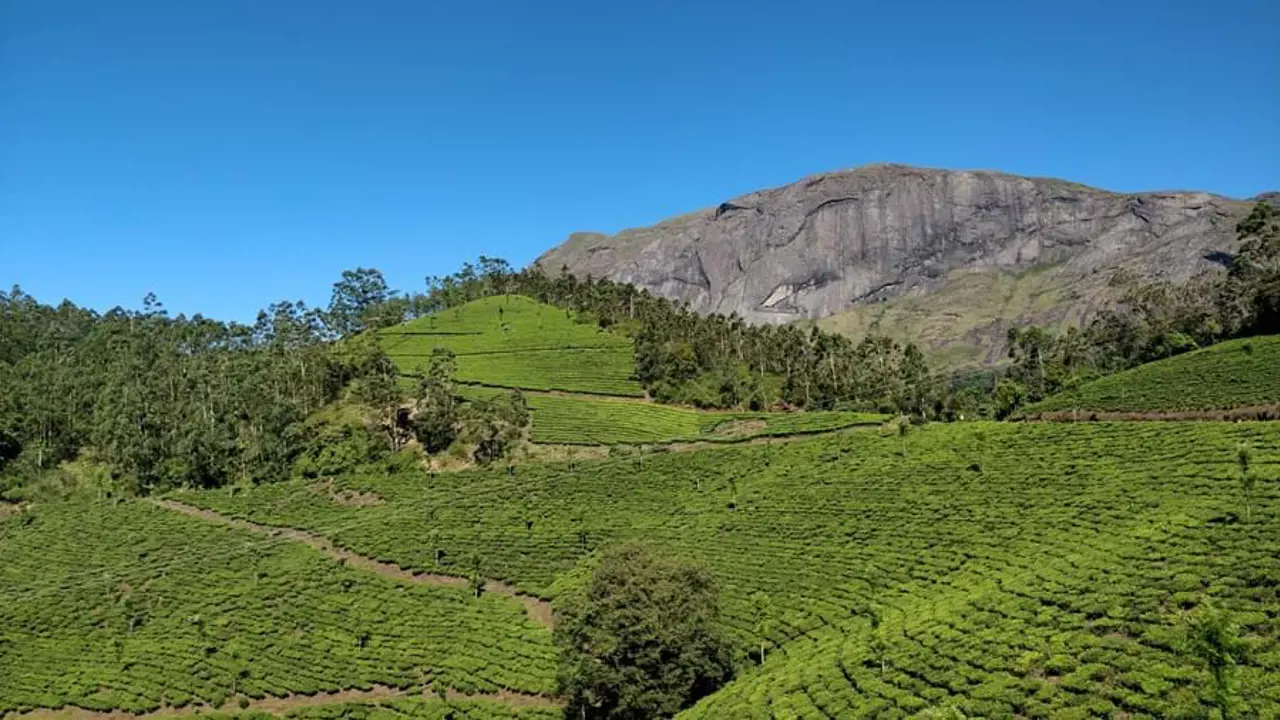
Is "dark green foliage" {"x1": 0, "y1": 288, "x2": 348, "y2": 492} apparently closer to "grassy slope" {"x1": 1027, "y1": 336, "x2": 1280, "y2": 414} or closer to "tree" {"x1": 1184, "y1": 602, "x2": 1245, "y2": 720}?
"grassy slope" {"x1": 1027, "y1": 336, "x2": 1280, "y2": 414}

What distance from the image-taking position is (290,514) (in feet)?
253

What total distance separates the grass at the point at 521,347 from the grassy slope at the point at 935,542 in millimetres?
31894

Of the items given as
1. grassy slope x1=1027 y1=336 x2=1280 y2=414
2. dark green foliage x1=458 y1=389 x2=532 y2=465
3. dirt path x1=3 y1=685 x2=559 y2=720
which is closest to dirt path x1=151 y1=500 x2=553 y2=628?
dirt path x1=3 y1=685 x2=559 y2=720

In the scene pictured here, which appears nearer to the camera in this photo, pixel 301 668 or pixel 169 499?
pixel 301 668

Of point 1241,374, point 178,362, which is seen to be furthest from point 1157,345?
point 178,362

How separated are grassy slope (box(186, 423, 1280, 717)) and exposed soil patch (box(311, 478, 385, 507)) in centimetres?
107

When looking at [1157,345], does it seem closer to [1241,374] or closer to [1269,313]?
[1269,313]

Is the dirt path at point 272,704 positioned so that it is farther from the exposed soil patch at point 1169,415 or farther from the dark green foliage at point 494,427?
the exposed soil patch at point 1169,415

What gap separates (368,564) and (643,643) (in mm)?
33834

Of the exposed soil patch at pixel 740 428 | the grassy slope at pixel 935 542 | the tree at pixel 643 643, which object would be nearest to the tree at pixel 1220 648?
the grassy slope at pixel 935 542

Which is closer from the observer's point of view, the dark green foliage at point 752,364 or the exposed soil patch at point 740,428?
the exposed soil patch at point 740,428

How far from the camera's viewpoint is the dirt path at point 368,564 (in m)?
55.6

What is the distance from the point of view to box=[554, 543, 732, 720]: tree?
3875 cm

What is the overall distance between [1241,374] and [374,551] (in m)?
69.4
